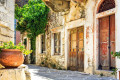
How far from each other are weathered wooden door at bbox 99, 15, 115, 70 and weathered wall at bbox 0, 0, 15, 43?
3.51 m

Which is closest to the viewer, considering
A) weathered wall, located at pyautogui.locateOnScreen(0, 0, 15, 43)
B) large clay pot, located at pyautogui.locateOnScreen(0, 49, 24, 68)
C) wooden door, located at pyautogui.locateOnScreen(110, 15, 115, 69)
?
large clay pot, located at pyautogui.locateOnScreen(0, 49, 24, 68)

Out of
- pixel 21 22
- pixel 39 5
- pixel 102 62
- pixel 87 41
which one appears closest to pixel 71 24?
pixel 87 41

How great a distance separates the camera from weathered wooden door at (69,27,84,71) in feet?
30.0

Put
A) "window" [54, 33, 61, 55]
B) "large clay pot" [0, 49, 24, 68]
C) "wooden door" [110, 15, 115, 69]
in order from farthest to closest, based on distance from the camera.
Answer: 1. "window" [54, 33, 61, 55]
2. "wooden door" [110, 15, 115, 69]
3. "large clay pot" [0, 49, 24, 68]

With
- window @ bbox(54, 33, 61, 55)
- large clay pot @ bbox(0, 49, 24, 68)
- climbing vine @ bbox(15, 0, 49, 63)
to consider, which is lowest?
large clay pot @ bbox(0, 49, 24, 68)

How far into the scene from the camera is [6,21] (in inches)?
235

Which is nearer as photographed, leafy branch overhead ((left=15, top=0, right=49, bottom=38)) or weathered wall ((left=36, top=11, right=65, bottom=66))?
weathered wall ((left=36, top=11, right=65, bottom=66))

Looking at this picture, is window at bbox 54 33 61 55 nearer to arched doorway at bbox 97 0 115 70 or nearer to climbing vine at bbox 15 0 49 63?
climbing vine at bbox 15 0 49 63

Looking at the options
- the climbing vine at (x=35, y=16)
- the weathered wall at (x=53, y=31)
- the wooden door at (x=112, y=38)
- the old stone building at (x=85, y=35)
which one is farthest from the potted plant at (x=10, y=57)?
the climbing vine at (x=35, y=16)

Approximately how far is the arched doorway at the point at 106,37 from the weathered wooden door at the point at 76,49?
1.43m

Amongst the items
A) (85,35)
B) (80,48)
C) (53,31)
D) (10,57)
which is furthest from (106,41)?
(53,31)

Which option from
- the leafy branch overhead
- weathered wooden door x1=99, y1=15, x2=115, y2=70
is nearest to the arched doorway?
weathered wooden door x1=99, y1=15, x2=115, y2=70

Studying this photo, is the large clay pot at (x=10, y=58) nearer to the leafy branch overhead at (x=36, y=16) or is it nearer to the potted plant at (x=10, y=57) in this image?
the potted plant at (x=10, y=57)

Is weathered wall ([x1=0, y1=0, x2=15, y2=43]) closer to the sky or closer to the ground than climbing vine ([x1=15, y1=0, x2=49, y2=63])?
closer to the ground
